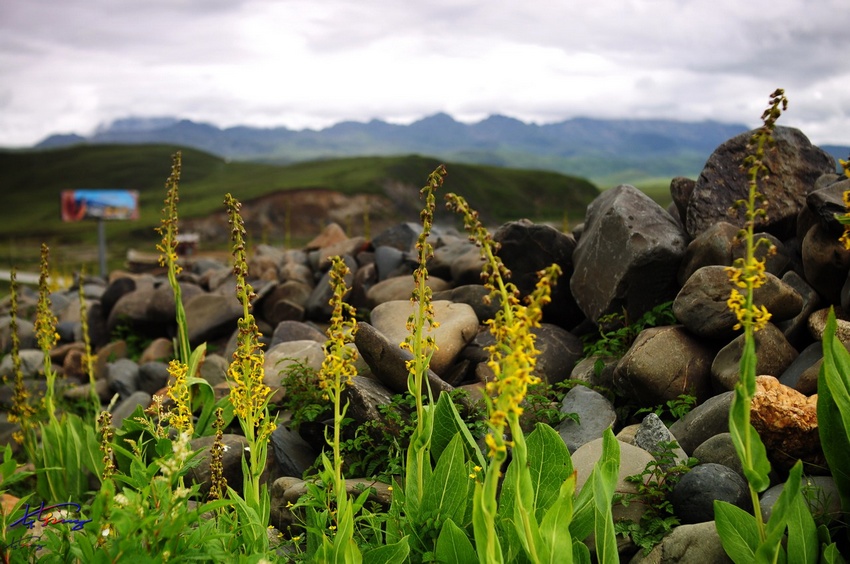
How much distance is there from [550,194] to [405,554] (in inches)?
4327

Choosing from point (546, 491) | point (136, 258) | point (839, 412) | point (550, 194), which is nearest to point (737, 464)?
point (839, 412)

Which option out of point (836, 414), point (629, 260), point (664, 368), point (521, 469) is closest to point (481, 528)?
point (521, 469)

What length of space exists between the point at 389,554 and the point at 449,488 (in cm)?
62

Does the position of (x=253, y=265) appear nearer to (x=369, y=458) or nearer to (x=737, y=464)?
(x=369, y=458)

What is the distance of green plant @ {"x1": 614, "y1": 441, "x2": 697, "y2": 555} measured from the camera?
167 inches

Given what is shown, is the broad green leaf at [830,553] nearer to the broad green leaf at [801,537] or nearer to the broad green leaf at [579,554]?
the broad green leaf at [801,537]

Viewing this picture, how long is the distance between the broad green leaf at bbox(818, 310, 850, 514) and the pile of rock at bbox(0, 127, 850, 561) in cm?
54

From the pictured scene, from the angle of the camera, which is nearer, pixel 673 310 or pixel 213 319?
pixel 673 310

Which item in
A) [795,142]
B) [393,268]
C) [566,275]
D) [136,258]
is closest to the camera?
[795,142]

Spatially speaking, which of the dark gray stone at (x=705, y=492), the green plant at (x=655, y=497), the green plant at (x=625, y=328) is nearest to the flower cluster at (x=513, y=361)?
the green plant at (x=655, y=497)

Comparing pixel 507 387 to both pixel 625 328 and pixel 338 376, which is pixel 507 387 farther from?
pixel 625 328

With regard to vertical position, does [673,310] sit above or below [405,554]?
above

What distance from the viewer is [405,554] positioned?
3.56 m

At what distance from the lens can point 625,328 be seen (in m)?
6.54
